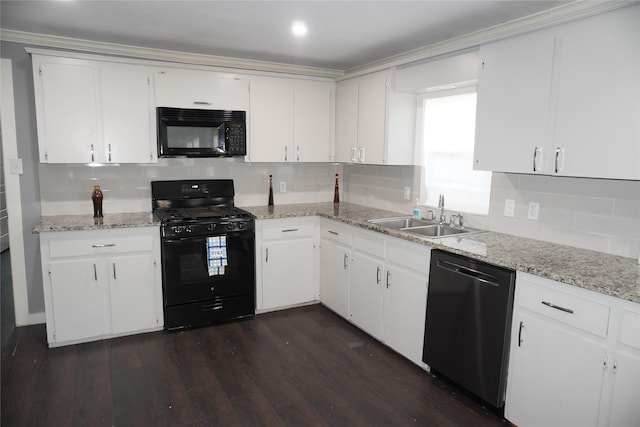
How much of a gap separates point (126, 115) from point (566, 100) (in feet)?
10.2

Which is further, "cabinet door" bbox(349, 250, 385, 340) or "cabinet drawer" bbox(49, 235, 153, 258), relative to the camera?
"cabinet door" bbox(349, 250, 385, 340)

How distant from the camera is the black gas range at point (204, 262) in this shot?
11.1 feet

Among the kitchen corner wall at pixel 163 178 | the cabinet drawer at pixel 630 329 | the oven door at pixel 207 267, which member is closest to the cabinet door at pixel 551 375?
the cabinet drawer at pixel 630 329

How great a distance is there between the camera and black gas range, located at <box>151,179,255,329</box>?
133 inches

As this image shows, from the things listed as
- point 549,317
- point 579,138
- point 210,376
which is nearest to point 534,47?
Result: point 579,138

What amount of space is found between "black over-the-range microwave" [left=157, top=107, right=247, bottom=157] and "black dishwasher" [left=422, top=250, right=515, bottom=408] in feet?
6.76

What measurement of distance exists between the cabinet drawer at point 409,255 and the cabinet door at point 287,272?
1.07 meters

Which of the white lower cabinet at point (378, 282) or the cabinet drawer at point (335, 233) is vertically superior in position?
the cabinet drawer at point (335, 233)

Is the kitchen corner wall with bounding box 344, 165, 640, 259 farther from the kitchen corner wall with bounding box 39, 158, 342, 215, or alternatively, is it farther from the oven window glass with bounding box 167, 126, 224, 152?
the oven window glass with bounding box 167, 126, 224, 152

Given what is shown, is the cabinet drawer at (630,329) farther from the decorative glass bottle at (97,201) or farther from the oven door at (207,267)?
the decorative glass bottle at (97,201)

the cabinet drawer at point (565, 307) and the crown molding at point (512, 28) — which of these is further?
the crown molding at point (512, 28)

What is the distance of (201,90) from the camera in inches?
144

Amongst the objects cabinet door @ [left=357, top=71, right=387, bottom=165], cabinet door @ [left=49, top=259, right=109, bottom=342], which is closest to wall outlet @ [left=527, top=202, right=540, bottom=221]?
cabinet door @ [left=357, top=71, right=387, bottom=165]

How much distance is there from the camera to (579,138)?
2.22 meters
